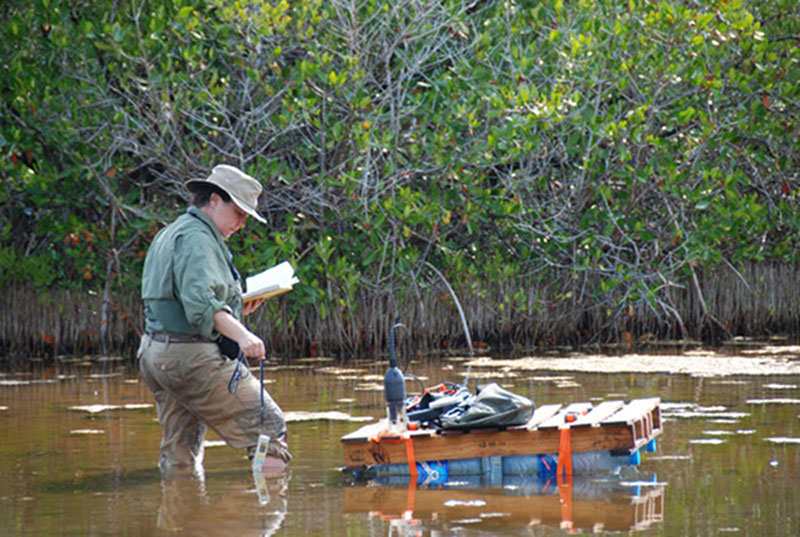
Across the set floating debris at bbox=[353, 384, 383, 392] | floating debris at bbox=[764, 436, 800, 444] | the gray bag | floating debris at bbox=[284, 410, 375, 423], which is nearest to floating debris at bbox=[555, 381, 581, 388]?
floating debris at bbox=[353, 384, 383, 392]

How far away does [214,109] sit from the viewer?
1345 centimetres

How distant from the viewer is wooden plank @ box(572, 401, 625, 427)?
646 centimetres

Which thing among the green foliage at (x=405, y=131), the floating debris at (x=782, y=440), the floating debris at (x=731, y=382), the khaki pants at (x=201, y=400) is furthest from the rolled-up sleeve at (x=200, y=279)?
the green foliage at (x=405, y=131)

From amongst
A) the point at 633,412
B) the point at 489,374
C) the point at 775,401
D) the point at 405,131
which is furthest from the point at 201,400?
the point at 405,131

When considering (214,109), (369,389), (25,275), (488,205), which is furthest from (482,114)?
(25,275)

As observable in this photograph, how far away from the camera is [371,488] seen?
21.4 feet

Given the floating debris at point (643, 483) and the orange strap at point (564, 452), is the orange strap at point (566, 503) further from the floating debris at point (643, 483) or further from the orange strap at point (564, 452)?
the floating debris at point (643, 483)

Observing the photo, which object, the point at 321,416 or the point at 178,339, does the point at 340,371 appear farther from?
the point at 178,339

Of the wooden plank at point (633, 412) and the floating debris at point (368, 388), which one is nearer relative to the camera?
the wooden plank at point (633, 412)

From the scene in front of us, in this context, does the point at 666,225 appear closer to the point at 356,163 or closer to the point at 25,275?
the point at 356,163

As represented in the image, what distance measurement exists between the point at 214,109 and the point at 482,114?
9.70ft

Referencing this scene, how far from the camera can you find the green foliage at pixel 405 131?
13469mm

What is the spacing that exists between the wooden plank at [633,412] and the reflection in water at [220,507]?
169 cm

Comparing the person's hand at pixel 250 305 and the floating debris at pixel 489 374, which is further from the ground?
the person's hand at pixel 250 305
